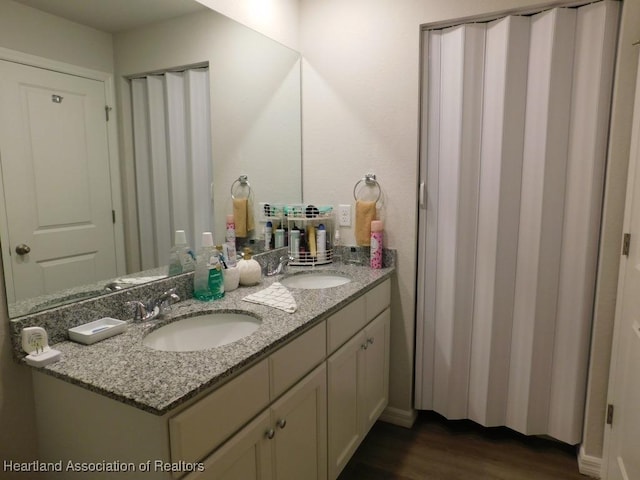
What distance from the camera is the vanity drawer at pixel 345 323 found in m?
1.61

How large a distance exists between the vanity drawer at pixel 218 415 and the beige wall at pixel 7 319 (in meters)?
0.56

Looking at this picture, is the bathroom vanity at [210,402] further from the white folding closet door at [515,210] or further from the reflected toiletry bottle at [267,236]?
the white folding closet door at [515,210]

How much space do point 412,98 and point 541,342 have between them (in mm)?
1312

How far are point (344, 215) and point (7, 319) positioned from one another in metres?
1.55

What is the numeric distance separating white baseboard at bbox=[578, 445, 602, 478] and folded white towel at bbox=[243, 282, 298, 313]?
155 centimetres

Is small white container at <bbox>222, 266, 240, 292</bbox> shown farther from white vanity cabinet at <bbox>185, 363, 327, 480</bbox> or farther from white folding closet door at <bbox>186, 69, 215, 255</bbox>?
white vanity cabinet at <bbox>185, 363, 327, 480</bbox>

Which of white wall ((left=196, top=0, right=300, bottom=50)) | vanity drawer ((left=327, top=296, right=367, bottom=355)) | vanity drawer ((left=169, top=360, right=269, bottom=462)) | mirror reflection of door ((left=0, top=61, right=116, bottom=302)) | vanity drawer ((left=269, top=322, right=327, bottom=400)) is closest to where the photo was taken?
vanity drawer ((left=169, top=360, right=269, bottom=462))

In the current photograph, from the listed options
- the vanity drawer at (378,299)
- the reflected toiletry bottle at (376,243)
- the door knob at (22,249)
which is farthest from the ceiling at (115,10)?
the vanity drawer at (378,299)

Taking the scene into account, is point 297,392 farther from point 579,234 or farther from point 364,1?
point 364,1

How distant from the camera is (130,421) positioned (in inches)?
38.2

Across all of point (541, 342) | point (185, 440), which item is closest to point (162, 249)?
point (185, 440)

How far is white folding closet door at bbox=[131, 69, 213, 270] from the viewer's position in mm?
1553

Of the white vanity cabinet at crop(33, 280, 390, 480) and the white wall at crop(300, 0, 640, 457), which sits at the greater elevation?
the white wall at crop(300, 0, 640, 457)

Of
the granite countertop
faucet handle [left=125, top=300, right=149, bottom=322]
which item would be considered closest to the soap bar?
the granite countertop
